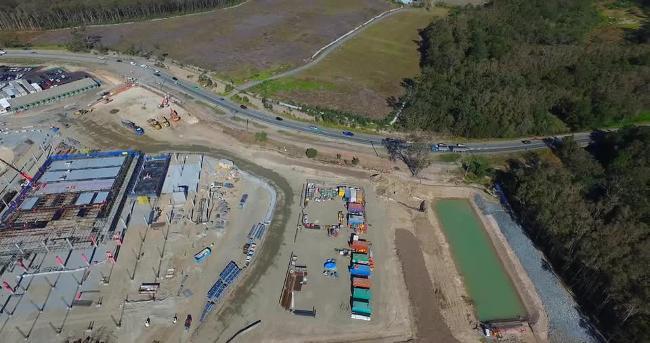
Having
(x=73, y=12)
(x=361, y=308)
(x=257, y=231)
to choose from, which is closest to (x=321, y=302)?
(x=361, y=308)

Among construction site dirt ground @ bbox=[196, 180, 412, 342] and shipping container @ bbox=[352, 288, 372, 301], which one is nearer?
construction site dirt ground @ bbox=[196, 180, 412, 342]

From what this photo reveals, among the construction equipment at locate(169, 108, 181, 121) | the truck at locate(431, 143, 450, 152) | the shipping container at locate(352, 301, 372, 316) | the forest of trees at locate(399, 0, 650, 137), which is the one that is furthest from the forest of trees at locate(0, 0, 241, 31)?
the shipping container at locate(352, 301, 372, 316)

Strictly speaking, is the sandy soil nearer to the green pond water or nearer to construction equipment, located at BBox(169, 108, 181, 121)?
the green pond water

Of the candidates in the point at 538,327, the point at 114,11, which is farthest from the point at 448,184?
the point at 114,11

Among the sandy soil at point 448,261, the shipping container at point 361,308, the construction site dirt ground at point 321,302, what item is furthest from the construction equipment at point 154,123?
the shipping container at point 361,308

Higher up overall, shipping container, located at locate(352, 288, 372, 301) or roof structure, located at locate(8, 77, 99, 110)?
roof structure, located at locate(8, 77, 99, 110)

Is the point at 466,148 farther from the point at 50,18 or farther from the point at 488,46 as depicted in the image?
the point at 50,18
